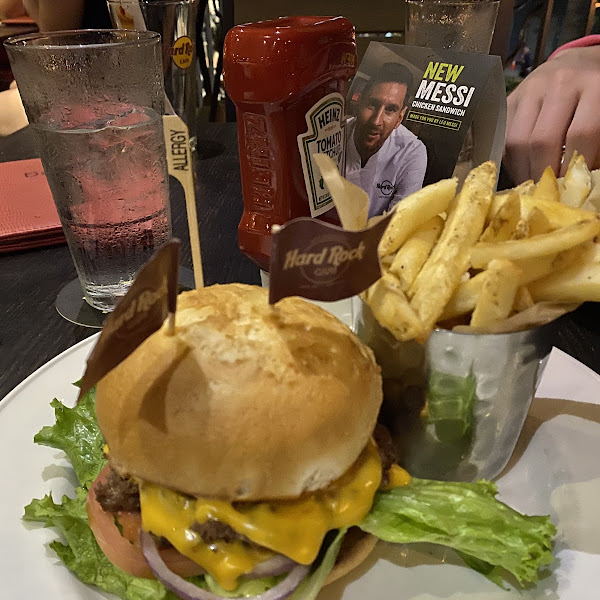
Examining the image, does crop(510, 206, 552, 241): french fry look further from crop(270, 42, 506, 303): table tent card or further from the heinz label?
the heinz label

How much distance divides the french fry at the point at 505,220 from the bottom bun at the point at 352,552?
0.64 m

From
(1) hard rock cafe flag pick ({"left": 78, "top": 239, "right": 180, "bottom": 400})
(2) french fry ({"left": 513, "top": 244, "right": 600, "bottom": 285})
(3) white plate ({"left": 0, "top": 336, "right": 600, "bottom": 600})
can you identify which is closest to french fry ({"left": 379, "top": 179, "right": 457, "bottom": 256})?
(2) french fry ({"left": 513, "top": 244, "right": 600, "bottom": 285})

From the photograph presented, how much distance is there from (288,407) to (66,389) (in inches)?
29.2

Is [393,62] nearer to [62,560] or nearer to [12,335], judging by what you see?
[12,335]

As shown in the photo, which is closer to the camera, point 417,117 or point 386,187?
point 417,117

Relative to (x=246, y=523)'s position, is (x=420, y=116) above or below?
above

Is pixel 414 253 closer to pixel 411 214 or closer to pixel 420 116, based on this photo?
pixel 411 214

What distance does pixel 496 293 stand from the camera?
1039 mm

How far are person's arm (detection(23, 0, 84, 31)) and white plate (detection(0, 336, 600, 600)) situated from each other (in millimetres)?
3754

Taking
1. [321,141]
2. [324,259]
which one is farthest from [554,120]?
[324,259]

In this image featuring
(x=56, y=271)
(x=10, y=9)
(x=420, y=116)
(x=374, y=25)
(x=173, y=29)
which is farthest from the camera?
(x=10, y=9)

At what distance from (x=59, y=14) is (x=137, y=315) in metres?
4.43

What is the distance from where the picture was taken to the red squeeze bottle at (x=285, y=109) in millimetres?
1817

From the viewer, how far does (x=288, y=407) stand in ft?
3.38
